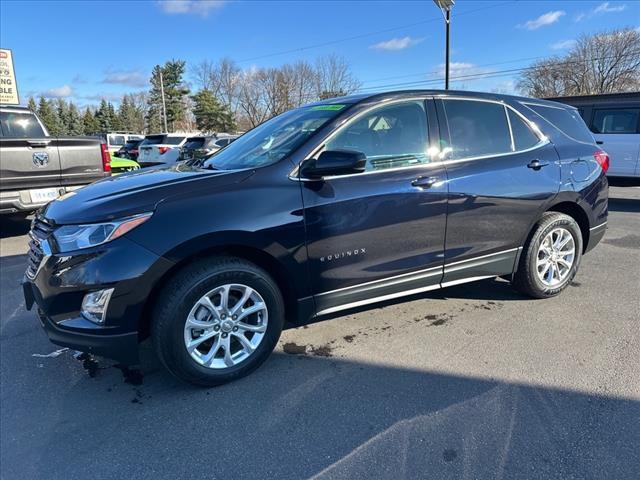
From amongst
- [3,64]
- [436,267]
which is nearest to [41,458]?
[436,267]

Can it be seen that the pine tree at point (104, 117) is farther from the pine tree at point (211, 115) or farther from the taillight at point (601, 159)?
the taillight at point (601, 159)

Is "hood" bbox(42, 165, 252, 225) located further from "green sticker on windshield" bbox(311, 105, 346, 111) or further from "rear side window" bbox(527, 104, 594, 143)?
"rear side window" bbox(527, 104, 594, 143)

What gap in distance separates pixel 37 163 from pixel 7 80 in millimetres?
16180

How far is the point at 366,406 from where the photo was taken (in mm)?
2639

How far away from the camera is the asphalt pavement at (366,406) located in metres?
2.20

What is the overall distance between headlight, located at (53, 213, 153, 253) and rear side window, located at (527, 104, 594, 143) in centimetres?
351

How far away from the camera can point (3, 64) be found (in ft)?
60.8

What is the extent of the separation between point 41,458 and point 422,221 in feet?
8.92

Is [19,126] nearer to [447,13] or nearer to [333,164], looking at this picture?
[333,164]

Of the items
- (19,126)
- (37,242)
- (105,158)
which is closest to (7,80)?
(19,126)

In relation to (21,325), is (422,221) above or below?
above

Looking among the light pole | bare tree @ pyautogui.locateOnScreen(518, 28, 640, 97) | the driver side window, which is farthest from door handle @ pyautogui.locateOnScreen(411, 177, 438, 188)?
bare tree @ pyautogui.locateOnScreen(518, 28, 640, 97)

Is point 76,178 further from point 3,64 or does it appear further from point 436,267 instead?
point 3,64

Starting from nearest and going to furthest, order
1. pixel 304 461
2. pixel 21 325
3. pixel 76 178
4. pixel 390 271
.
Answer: pixel 304 461, pixel 390 271, pixel 21 325, pixel 76 178
